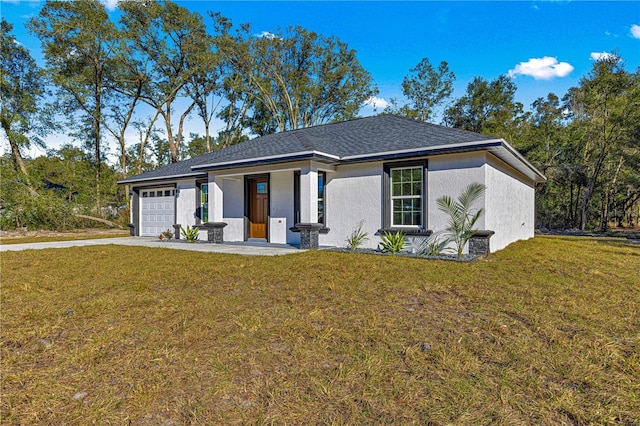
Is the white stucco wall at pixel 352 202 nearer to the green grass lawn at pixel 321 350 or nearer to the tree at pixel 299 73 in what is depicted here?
the green grass lawn at pixel 321 350

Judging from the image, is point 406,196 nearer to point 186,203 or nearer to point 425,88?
point 186,203

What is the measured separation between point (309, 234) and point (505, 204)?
612 centimetres

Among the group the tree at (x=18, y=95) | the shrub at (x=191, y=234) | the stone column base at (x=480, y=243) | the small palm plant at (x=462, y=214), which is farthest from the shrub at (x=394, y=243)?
the tree at (x=18, y=95)

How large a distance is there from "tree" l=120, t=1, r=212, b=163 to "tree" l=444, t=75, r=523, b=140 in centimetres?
2105

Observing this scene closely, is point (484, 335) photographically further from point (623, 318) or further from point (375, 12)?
point (375, 12)

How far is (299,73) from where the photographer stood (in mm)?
28172

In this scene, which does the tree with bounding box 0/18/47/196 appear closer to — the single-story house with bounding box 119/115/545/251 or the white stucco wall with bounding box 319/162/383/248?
the single-story house with bounding box 119/115/545/251

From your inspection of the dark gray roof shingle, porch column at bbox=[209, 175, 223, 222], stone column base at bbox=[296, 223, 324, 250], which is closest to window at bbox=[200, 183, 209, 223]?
the dark gray roof shingle

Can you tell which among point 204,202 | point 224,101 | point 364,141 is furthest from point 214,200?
point 224,101

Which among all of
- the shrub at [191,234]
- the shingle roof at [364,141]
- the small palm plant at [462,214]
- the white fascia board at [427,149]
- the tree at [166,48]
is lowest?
the shrub at [191,234]

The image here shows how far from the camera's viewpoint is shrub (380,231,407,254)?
8625 mm

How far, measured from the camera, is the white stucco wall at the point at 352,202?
9.41m

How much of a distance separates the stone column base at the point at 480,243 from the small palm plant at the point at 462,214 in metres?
0.13

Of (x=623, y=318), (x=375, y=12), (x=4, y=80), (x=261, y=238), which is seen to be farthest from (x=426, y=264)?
(x=4, y=80)
